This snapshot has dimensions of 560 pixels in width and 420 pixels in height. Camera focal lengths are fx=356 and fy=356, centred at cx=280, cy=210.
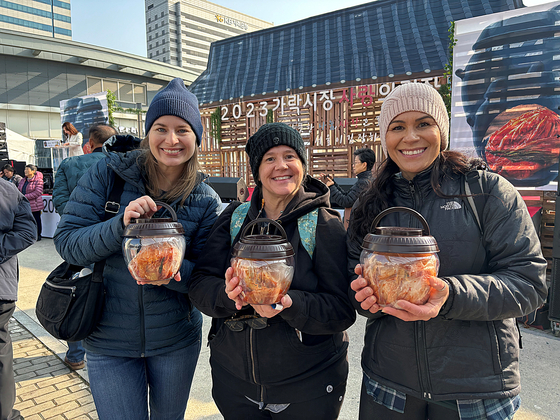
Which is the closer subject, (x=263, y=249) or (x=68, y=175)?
(x=263, y=249)

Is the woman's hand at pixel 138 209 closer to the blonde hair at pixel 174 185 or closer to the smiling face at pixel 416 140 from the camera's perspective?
the blonde hair at pixel 174 185

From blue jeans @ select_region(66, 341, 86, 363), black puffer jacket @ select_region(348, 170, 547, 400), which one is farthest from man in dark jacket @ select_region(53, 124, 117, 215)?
black puffer jacket @ select_region(348, 170, 547, 400)

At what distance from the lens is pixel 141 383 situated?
1.86m

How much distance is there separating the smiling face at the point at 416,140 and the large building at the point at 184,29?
78022 millimetres

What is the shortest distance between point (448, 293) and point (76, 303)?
1643mm

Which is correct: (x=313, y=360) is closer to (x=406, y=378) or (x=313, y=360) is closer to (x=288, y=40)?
(x=406, y=378)

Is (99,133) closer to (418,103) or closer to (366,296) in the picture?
(418,103)

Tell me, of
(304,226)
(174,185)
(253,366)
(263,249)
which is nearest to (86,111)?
(174,185)

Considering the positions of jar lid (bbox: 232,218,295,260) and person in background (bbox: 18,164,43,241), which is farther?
person in background (bbox: 18,164,43,241)

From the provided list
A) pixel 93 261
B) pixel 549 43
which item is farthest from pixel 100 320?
pixel 549 43

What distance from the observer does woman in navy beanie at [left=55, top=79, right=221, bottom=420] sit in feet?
5.76

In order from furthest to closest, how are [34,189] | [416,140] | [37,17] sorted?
[37,17], [34,189], [416,140]

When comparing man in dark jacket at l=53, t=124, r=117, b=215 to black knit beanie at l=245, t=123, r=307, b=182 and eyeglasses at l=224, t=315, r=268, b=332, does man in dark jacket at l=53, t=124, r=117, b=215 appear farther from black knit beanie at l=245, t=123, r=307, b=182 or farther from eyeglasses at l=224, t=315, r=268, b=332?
eyeglasses at l=224, t=315, r=268, b=332

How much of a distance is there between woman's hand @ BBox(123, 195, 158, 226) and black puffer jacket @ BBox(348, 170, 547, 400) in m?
1.13
